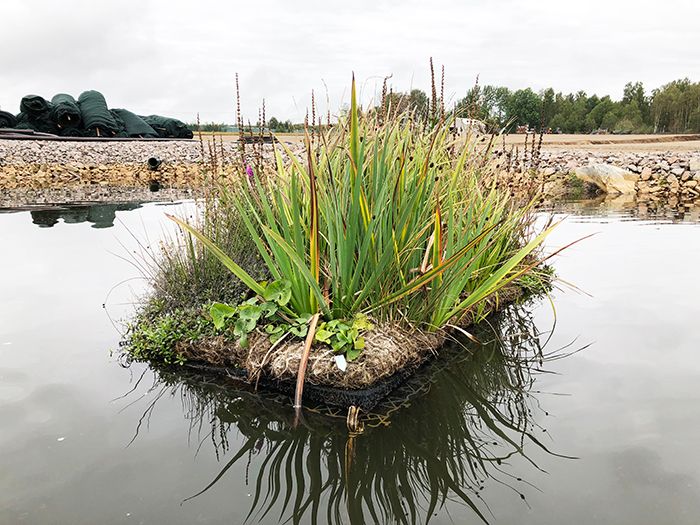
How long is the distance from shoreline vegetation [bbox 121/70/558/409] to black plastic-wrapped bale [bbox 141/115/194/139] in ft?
67.7

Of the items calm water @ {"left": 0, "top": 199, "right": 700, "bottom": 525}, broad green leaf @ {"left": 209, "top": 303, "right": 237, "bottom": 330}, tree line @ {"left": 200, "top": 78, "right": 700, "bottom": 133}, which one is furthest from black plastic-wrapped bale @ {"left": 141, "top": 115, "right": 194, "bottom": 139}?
tree line @ {"left": 200, "top": 78, "right": 700, "bottom": 133}

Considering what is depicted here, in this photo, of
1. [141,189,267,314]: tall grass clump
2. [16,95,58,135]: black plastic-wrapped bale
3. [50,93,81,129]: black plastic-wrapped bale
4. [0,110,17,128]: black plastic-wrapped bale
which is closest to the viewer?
[141,189,267,314]: tall grass clump

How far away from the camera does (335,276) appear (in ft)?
9.02

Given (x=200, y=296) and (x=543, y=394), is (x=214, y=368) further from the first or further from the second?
(x=543, y=394)

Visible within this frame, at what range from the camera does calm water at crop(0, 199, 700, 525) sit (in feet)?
6.13

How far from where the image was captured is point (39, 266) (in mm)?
5254

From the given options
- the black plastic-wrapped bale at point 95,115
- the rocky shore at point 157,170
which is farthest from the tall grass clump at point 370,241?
the black plastic-wrapped bale at point 95,115

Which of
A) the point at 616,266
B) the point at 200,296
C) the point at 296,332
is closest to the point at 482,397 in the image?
the point at 296,332

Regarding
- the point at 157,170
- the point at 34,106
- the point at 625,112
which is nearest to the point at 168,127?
the point at 34,106

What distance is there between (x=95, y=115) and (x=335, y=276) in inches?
758

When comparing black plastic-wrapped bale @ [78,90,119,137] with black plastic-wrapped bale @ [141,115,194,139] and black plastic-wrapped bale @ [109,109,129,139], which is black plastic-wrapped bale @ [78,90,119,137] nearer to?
black plastic-wrapped bale @ [109,109,129,139]

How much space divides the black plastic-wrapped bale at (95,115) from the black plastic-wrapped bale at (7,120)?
2.13m

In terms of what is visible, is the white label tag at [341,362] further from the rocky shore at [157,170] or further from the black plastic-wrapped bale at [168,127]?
the black plastic-wrapped bale at [168,127]

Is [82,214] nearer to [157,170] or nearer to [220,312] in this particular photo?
[220,312]
